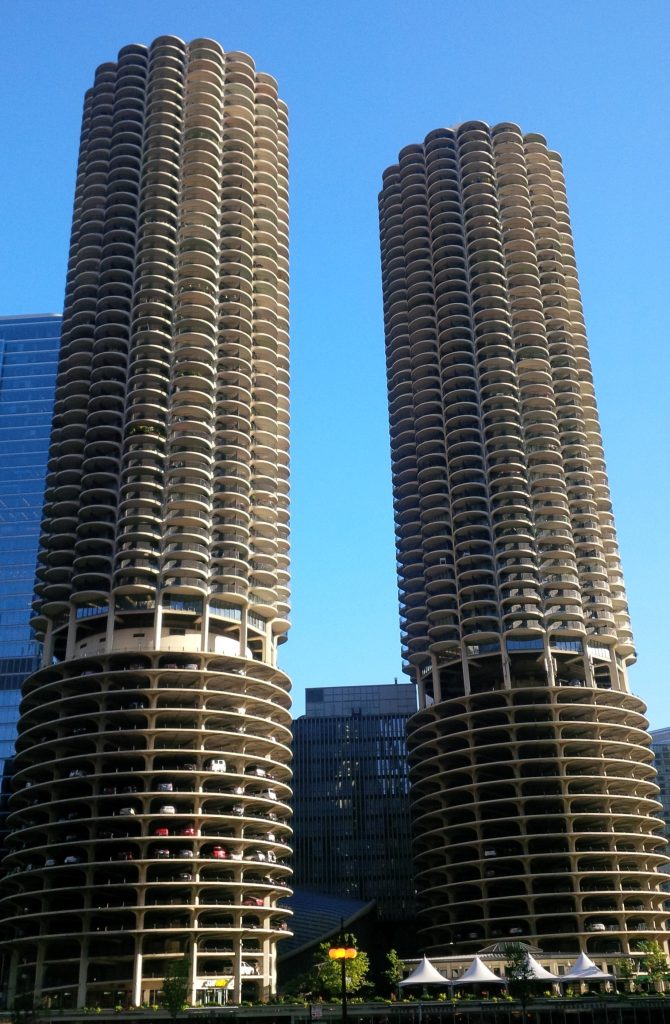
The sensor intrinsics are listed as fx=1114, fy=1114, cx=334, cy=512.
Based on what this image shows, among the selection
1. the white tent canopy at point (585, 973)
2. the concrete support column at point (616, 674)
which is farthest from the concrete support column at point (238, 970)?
the concrete support column at point (616, 674)

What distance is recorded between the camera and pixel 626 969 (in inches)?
4181

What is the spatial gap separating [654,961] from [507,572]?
48.8m

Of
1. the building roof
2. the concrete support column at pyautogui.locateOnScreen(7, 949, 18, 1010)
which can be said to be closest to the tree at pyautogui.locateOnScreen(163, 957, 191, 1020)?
the concrete support column at pyautogui.locateOnScreen(7, 949, 18, 1010)

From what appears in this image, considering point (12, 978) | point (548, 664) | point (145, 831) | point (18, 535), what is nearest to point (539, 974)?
point (145, 831)

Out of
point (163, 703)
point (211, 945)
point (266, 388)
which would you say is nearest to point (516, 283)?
point (266, 388)

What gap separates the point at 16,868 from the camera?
393 feet

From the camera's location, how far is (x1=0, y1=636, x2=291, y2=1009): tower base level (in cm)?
10750

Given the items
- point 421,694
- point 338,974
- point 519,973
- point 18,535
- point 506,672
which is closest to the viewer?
point 519,973

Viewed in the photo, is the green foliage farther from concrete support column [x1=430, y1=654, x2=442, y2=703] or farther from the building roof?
concrete support column [x1=430, y1=654, x2=442, y2=703]

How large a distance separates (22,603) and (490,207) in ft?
317

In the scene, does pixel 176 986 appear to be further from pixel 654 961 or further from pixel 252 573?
pixel 654 961

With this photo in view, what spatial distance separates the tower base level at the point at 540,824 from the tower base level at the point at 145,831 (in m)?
22.0

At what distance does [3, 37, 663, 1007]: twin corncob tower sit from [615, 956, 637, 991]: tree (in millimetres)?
5289

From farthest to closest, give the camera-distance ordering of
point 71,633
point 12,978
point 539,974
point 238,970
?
point 71,633
point 12,978
point 238,970
point 539,974
